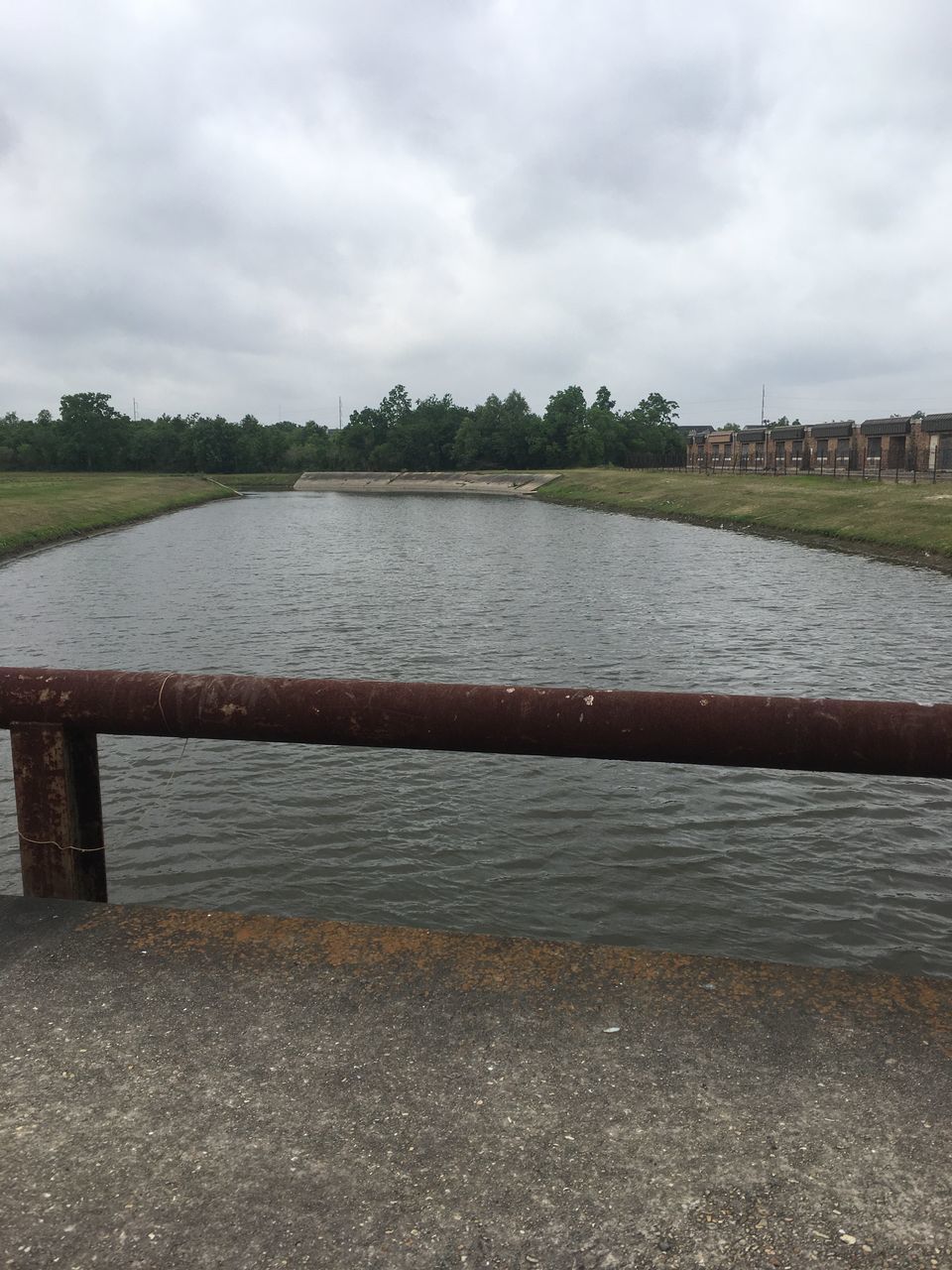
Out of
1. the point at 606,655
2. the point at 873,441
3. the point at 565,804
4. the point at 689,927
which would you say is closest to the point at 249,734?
the point at 689,927

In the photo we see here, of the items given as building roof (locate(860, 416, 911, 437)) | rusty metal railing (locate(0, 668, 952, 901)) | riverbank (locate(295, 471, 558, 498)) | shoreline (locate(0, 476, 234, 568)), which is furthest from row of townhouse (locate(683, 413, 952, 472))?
rusty metal railing (locate(0, 668, 952, 901))

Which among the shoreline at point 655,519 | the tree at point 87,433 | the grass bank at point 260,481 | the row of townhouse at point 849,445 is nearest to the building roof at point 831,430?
the row of townhouse at point 849,445

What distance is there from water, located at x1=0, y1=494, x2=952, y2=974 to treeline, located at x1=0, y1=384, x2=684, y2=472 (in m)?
123

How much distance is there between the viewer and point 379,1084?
288 centimetres

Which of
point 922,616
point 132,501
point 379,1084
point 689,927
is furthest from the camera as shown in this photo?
point 132,501

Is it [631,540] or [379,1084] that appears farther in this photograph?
[631,540]

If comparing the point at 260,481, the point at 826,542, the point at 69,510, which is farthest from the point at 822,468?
the point at 260,481

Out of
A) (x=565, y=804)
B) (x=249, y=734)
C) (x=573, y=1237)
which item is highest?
(x=249, y=734)

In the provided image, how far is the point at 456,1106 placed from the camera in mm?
2781

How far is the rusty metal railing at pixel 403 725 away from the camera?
3445 mm

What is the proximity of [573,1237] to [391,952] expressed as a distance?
149 centimetres

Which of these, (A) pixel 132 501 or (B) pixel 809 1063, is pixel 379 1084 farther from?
(A) pixel 132 501

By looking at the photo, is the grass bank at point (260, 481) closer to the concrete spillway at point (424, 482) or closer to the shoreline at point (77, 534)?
the concrete spillway at point (424, 482)

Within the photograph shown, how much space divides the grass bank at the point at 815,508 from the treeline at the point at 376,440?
225 feet
